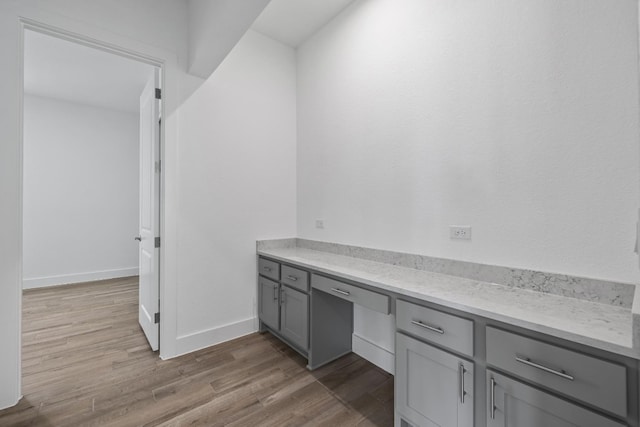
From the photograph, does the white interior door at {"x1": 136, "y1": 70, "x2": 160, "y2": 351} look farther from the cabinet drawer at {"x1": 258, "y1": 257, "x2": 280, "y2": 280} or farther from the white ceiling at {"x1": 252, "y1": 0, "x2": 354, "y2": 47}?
the white ceiling at {"x1": 252, "y1": 0, "x2": 354, "y2": 47}

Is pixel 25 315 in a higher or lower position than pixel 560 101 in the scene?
lower

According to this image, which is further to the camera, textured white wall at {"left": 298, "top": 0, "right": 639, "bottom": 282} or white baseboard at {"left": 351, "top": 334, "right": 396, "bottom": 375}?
white baseboard at {"left": 351, "top": 334, "right": 396, "bottom": 375}

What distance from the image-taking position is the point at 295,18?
2713 mm

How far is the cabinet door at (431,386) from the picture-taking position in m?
1.27

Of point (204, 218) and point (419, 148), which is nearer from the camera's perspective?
point (419, 148)

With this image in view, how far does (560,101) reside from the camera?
1.41 m

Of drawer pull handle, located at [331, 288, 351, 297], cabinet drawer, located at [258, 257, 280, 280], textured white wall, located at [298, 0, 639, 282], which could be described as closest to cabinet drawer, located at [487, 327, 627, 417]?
textured white wall, located at [298, 0, 639, 282]

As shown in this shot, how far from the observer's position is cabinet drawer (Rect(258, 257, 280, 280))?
8.50ft

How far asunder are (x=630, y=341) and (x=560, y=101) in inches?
43.7

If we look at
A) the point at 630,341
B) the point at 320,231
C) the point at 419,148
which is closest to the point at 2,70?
the point at 320,231

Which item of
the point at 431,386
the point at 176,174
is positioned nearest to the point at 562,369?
the point at 431,386

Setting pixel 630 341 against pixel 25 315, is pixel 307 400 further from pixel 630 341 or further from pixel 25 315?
pixel 25 315

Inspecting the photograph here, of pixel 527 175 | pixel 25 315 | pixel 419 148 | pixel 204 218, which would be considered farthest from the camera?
pixel 25 315

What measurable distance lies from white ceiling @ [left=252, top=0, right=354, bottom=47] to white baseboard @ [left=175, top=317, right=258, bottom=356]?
2913mm
